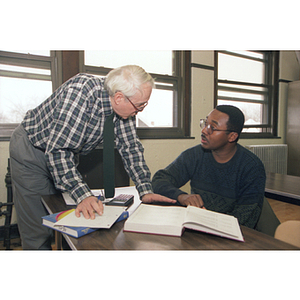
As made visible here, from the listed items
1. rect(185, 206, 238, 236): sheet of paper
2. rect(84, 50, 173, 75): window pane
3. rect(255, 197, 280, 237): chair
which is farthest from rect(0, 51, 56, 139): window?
rect(255, 197, 280, 237): chair

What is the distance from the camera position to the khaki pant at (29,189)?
1285 millimetres

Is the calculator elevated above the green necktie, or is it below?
below

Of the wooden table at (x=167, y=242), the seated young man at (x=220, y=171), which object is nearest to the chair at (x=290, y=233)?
the wooden table at (x=167, y=242)

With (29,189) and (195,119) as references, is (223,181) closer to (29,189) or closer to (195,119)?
(29,189)

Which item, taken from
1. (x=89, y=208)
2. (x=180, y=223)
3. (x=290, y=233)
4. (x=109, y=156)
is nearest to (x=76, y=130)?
(x=109, y=156)

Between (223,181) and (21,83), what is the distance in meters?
2.03

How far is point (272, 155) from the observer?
3.79 meters

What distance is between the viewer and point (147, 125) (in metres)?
2.92

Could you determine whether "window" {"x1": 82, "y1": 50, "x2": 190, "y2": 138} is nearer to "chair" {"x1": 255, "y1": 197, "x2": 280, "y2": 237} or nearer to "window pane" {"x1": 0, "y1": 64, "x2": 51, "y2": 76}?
"window pane" {"x1": 0, "y1": 64, "x2": 51, "y2": 76}

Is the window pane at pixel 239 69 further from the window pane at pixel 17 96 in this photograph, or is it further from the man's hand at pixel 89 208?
the man's hand at pixel 89 208

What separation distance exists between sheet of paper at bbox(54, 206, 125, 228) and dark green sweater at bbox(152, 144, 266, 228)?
42 cm

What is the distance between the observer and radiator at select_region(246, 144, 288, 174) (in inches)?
145

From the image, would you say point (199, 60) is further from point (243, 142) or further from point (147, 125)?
point (243, 142)

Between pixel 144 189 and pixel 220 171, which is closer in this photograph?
pixel 144 189
